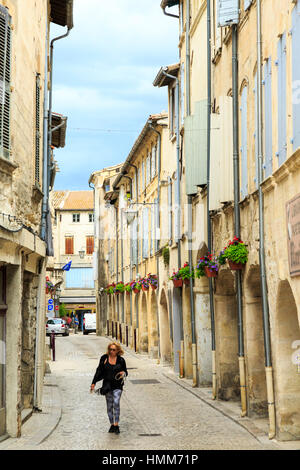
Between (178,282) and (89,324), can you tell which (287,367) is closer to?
(178,282)

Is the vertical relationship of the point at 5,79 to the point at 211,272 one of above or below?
above

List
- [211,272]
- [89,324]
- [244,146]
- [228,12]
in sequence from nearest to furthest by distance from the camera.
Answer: [244,146], [228,12], [211,272], [89,324]

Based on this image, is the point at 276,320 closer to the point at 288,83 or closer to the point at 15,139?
the point at 288,83

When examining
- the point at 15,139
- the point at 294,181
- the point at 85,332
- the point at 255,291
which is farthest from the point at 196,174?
the point at 85,332

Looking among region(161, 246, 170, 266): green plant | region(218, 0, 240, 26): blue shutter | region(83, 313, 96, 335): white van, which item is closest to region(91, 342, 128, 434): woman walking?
region(218, 0, 240, 26): blue shutter

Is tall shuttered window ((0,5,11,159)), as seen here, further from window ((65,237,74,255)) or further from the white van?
window ((65,237,74,255))

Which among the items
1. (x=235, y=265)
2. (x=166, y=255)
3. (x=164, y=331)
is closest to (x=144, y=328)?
(x=164, y=331)

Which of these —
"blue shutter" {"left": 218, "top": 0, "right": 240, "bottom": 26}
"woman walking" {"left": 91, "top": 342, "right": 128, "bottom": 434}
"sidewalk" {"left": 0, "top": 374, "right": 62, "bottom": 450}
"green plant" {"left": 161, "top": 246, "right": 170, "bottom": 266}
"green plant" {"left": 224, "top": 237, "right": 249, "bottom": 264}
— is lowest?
"sidewalk" {"left": 0, "top": 374, "right": 62, "bottom": 450}

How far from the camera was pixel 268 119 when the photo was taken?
1215 centimetres

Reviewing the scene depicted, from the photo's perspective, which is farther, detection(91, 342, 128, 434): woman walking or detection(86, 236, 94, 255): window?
detection(86, 236, 94, 255): window

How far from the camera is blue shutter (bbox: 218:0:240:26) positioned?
14.6 metres

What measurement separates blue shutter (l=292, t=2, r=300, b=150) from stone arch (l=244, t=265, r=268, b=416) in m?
4.03

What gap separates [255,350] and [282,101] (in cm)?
495

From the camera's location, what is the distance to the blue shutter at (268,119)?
39.4 feet
